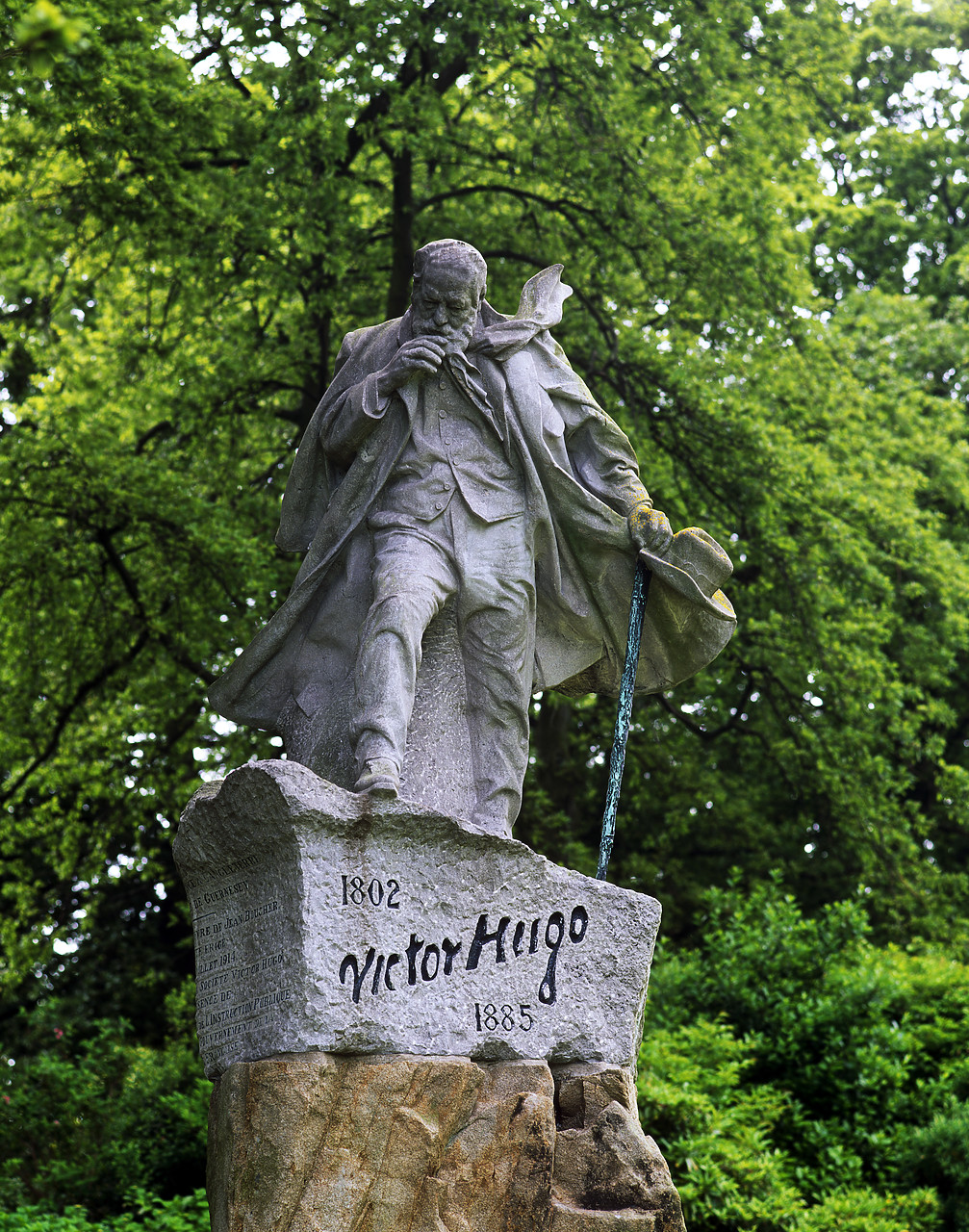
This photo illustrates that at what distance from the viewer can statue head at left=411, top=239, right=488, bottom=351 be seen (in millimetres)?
4742

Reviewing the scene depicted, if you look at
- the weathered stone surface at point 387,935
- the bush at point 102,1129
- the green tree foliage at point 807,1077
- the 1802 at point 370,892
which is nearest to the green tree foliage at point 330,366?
the green tree foliage at point 807,1077

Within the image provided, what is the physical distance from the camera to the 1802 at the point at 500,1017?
399 centimetres

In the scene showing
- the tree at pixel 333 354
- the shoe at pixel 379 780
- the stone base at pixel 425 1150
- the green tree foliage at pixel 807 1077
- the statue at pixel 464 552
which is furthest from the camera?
the tree at pixel 333 354

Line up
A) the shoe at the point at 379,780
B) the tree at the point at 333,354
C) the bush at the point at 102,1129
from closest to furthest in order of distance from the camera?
the shoe at the point at 379,780 → the bush at the point at 102,1129 → the tree at the point at 333,354

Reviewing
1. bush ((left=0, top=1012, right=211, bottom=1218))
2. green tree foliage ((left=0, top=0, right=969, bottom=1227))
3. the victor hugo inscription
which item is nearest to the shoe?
the victor hugo inscription

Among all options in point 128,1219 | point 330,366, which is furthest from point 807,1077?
point 330,366

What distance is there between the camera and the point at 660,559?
15.7 feet

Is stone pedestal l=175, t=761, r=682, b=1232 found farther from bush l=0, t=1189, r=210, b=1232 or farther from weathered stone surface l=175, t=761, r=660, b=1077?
bush l=0, t=1189, r=210, b=1232

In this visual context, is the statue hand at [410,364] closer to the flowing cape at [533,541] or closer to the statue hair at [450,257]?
the flowing cape at [533,541]

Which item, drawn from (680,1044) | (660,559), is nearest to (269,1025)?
(660,559)

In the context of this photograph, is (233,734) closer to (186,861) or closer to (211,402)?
(211,402)

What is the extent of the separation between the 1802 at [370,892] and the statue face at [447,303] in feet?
5.60

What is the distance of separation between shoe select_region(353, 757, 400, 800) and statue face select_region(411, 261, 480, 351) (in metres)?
1.39

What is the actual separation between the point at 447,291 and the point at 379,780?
1629 mm
